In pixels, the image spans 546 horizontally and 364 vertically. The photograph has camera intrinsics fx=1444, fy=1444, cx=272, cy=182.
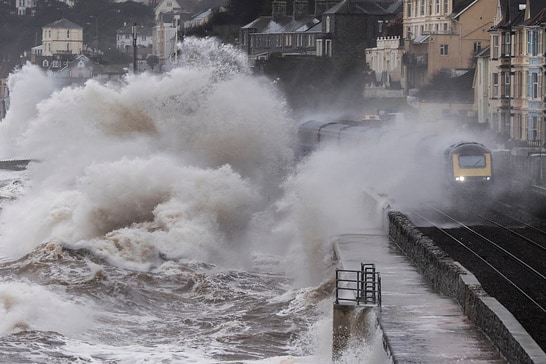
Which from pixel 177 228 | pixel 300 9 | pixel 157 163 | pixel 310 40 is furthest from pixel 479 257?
pixel 300 9

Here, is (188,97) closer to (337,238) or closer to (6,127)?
(337,238)

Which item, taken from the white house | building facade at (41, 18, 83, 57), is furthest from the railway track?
the white house

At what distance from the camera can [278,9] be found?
107688mm

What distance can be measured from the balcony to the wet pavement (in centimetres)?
5006

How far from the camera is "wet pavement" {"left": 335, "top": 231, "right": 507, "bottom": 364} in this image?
637 inches

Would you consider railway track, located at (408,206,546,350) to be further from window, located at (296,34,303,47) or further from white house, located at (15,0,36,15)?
white house, located at (15,0,36,15)

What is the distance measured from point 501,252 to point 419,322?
8009 millimetres

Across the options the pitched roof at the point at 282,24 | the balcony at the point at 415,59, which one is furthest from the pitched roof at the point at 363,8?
the balcony at the point at 415,59

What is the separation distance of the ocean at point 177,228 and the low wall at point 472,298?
135 cm

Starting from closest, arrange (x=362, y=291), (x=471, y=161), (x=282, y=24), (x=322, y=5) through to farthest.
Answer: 1. (x=362, y=291)
2. (x=471, y=161)
3. (x=322, y=5)
4. (x=282, y=24)

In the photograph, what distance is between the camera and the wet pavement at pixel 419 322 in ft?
53.1

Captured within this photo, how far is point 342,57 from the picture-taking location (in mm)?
90812

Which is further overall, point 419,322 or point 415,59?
point 415,59

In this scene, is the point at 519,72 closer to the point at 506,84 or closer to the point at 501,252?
the point at 506,84
